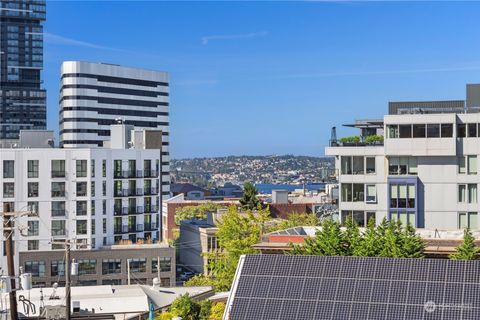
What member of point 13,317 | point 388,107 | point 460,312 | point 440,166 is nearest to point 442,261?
point 460,312

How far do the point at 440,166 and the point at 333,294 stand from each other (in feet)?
115

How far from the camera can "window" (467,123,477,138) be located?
60906 mm

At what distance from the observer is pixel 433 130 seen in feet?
201

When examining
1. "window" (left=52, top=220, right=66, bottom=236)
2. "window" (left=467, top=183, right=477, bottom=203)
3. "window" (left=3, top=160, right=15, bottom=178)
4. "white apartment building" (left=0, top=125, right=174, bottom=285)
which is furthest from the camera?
"window" (left=52, top=220, right=66, bottom=236)

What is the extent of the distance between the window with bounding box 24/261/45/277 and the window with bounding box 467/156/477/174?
4789 centimetres

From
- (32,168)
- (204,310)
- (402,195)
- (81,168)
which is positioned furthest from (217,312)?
(32,168)

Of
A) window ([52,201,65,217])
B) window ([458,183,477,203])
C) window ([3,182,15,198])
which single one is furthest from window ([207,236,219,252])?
window ([458,183,477,203])

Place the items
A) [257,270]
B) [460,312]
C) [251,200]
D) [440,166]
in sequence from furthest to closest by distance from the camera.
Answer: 1. [251,200]
2. [440,166]
3. [257,270]
4. [460,312]

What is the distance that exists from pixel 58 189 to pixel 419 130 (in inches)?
1759

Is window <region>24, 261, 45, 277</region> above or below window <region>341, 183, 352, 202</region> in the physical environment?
below

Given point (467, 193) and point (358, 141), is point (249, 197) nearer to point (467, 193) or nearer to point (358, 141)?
point (358, 141)

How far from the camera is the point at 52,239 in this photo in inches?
3460

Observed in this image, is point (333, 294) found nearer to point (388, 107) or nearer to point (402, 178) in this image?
point (402, 178)

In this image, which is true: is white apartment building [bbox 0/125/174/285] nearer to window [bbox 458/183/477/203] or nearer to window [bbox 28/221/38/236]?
window [bbox 28/221/38/236]
